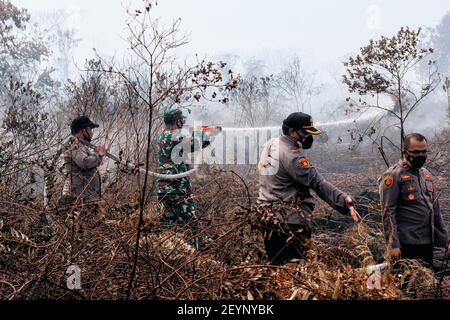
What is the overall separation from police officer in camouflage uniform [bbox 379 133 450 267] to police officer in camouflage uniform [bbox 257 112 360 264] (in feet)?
1.50

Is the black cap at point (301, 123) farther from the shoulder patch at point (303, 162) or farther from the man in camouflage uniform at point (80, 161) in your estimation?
the man in camouflage uniform at point (80, 161)

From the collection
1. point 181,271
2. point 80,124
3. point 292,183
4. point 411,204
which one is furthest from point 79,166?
point 411,204

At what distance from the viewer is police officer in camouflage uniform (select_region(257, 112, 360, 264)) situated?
3.83 meters

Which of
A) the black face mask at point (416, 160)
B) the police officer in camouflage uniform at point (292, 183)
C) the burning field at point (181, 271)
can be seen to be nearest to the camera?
the burning field at point (181, 271)

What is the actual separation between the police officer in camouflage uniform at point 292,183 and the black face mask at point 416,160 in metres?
0.65

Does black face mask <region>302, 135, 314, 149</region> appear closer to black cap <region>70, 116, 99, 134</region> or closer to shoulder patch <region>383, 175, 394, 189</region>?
shoulder patch <region>383, 175, 394, 189</region>

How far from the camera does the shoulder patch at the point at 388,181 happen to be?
13.0ft

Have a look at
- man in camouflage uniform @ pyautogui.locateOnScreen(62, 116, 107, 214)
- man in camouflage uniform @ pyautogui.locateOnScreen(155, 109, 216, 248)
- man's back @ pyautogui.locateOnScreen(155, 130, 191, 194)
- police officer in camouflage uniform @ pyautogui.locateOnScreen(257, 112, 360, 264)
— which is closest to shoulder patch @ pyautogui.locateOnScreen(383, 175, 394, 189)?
police officer in camouflage uniform @ pyautogui.locateOnScreen(257, 112, 360, 264)

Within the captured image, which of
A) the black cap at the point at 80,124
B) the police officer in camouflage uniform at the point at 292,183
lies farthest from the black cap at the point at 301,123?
the black cap at the point at 80,124

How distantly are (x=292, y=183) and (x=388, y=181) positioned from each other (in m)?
0.76

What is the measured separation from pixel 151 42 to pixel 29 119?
5.10 m
